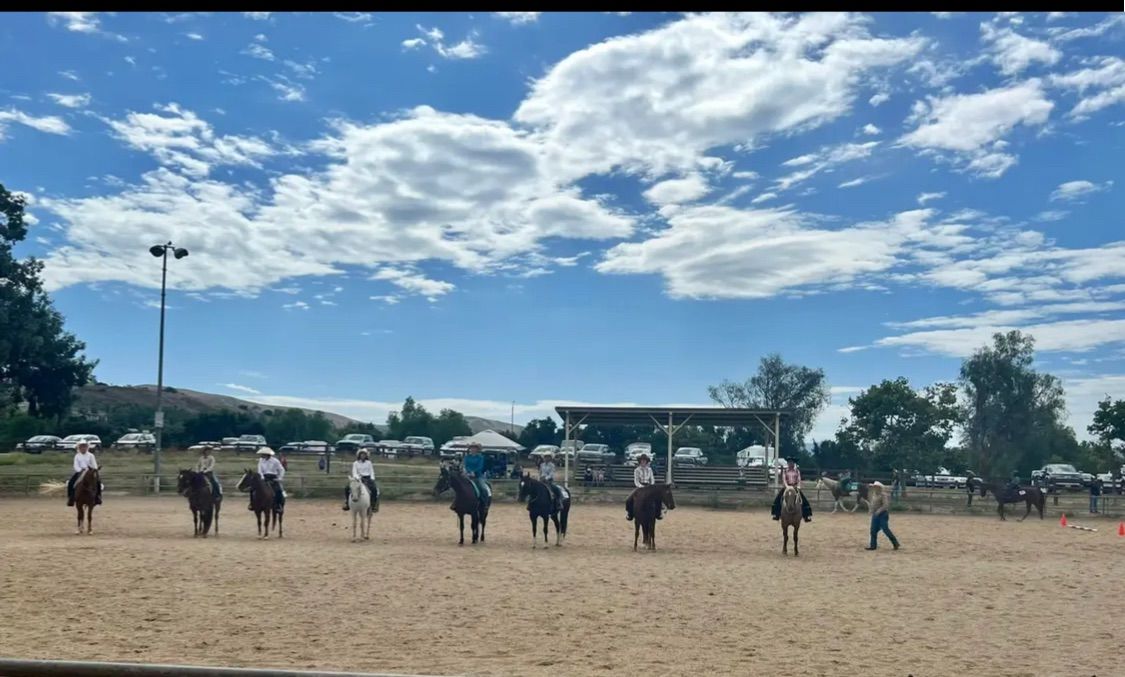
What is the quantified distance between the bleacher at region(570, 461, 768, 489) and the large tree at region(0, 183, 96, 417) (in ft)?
82.1

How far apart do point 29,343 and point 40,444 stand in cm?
2137

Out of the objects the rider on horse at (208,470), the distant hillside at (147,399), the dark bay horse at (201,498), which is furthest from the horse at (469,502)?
the distant hillside at (147,399)

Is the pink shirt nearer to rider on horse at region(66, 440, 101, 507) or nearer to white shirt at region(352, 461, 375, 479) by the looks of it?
white shirt at region(352, 461, 375, 479)

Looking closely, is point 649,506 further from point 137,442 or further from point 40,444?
point 40,444

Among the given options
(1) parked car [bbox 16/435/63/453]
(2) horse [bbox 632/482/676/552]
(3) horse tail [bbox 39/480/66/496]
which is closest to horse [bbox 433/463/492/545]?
(2) horse [bbox 632/482/676/552]

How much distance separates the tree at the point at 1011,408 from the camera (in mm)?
70562

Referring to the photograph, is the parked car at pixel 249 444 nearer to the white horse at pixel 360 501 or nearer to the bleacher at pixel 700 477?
the bleacher at pixel 700 477

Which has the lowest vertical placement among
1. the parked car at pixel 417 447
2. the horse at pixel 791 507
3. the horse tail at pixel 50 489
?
the horse tail at pixel 50 489

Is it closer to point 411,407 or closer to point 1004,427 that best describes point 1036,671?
point 1004,427

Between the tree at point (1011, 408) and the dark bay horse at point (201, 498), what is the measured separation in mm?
65669

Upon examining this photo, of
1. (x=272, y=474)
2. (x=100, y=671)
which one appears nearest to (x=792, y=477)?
(x=272, y=474)

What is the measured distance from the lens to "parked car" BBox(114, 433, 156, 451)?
191 feet
